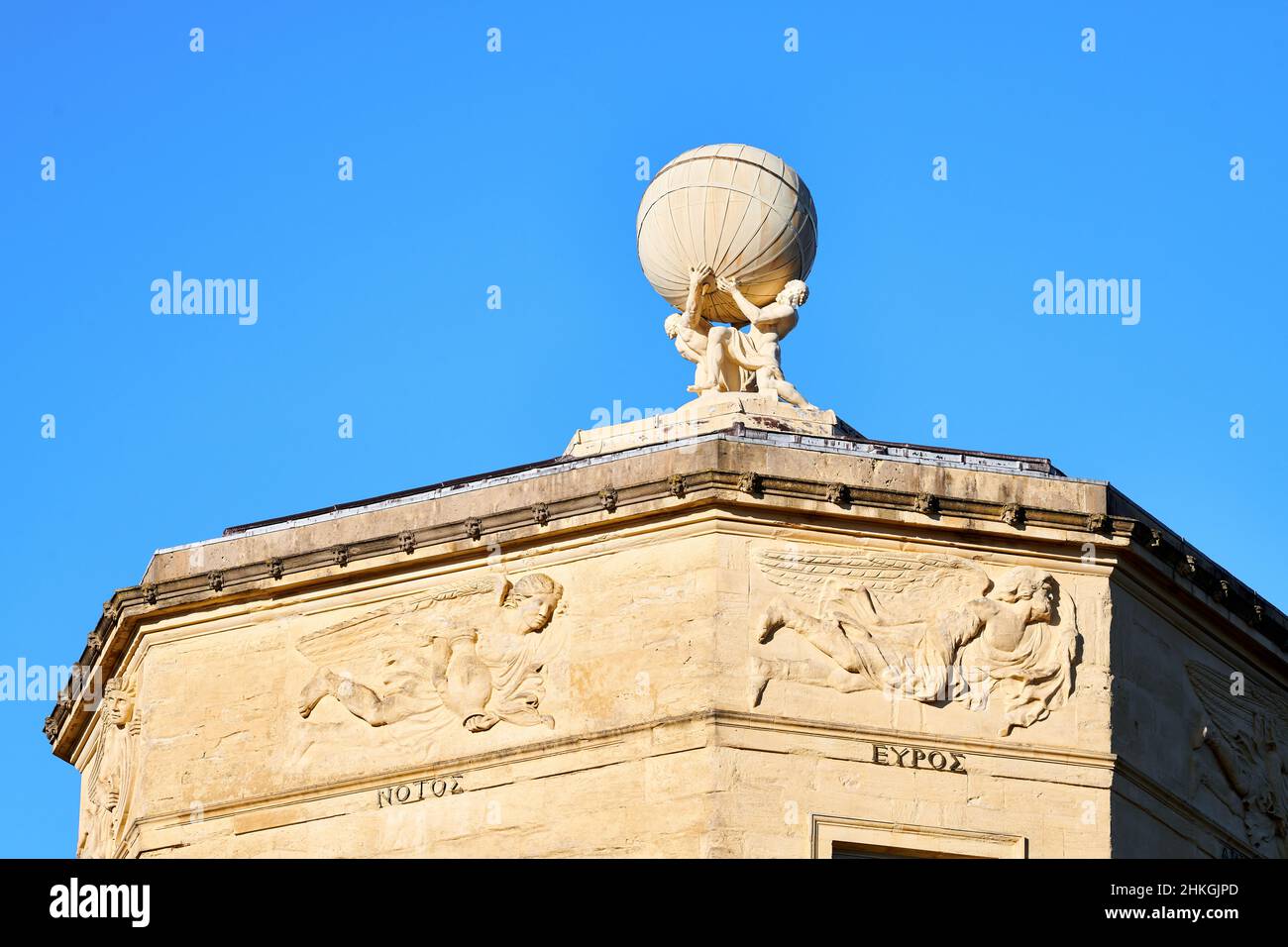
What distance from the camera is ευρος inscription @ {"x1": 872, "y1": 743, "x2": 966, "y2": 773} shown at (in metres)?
28.7

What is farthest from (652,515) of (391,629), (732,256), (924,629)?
(732,256)

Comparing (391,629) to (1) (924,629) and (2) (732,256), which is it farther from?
(2) (732,256)

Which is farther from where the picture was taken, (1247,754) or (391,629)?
(1247,754)

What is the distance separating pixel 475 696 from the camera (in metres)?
29.6

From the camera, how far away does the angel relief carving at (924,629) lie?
95.2ft

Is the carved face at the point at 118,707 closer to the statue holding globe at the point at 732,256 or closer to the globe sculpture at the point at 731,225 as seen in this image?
the statue holding globe at the point at 732,256

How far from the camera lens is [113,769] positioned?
3209cm

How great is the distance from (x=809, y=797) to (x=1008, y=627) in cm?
276

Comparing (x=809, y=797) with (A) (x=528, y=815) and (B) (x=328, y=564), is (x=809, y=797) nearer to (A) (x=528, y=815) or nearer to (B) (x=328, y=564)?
(A) (x=528, y=815)

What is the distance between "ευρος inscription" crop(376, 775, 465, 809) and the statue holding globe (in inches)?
218

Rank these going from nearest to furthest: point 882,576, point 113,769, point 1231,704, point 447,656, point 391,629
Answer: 1. point 882,576
2. point 447,656
3. point 391,629
4. point 1231,704
5. point 113,769

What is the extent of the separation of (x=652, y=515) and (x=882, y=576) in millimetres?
2355
